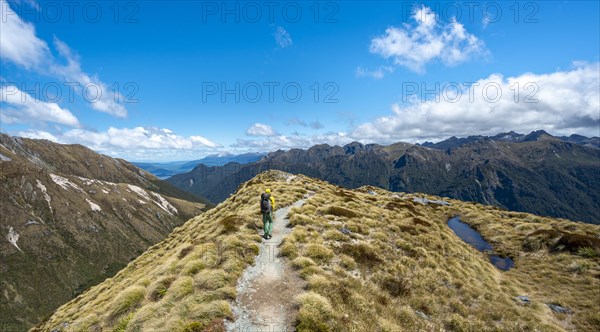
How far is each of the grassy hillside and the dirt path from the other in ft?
1.70

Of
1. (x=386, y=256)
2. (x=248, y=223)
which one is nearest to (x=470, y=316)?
(x=386, y=256)

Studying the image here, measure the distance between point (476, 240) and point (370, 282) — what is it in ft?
107

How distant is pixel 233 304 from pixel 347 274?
8144mm

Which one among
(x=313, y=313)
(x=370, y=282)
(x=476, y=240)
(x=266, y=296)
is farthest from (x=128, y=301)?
(x=476, y=240)

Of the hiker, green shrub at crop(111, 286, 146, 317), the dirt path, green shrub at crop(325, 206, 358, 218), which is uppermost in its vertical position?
the hiker

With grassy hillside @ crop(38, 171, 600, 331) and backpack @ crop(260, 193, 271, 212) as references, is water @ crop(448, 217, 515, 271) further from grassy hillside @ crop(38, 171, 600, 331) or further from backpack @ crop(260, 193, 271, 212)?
backpack @ crop(260, 193, 271, 212)

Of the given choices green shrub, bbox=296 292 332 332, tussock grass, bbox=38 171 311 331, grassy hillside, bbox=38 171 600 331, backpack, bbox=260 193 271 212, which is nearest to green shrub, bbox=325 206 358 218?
grassy hillside, bbox=38 171 600 331

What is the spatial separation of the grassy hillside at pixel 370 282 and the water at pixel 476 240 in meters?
1.38

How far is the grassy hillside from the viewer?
49.6 ft

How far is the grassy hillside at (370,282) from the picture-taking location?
15109 mm

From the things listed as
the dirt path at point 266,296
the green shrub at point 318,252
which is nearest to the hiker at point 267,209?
the dirt path at point 266,296

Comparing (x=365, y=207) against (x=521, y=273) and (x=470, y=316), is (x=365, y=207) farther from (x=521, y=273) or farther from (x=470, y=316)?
(x=470, y=316)

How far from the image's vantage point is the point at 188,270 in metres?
18.3

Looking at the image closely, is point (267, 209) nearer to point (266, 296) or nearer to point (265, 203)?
point (265, 203)
